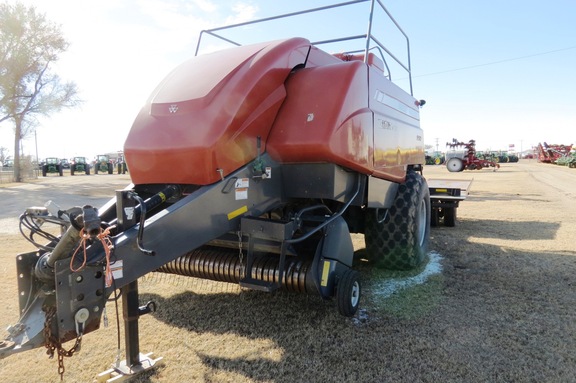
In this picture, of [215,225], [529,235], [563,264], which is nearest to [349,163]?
[215,225]

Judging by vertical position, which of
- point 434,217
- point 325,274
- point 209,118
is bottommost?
point 434,217

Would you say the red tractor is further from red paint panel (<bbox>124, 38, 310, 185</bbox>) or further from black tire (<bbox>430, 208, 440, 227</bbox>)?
red paint panel (<bbox>124, 38, 310, 185</bbox>)

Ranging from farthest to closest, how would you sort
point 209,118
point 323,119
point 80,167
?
point 80,167 < point 323,119 < point 209,118

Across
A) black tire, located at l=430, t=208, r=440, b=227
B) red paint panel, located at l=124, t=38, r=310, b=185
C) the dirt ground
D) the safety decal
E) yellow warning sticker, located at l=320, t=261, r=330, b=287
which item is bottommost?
the dirt ground

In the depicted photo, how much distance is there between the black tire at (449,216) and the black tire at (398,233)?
3.35 meters

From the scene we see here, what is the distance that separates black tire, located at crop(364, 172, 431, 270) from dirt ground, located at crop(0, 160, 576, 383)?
0.63 ft

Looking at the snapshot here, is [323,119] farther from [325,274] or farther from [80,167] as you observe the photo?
[80,167]

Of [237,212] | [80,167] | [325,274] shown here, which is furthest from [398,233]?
[80,167]

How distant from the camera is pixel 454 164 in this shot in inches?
1126

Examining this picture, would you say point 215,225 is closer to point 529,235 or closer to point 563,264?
point 563,264

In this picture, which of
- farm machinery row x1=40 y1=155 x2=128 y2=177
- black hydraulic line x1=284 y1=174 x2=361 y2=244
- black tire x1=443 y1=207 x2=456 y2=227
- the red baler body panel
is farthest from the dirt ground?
farm machinery row x1=40 y1=155 x2=128 y2=177

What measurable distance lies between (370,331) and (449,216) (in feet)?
16.8

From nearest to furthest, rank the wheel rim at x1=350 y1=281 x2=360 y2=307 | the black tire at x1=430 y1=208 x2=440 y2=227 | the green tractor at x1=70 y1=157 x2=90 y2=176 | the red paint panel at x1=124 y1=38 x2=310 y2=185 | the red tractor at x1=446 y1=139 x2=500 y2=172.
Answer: the red paint panel at x1=124 y1=38 x2=310 y2=185 < the wheel rim at x1=350 y1=281 x2=360 y2=307 < the black tire at x1=430 y1=208 x2=440 y2=227 < the red tractor at x1=446 y1=139 x2=500 y2=172 < the green tractor at x1=70 y1=157 x2=90 y2=176

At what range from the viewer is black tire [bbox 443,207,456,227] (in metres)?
7.79
